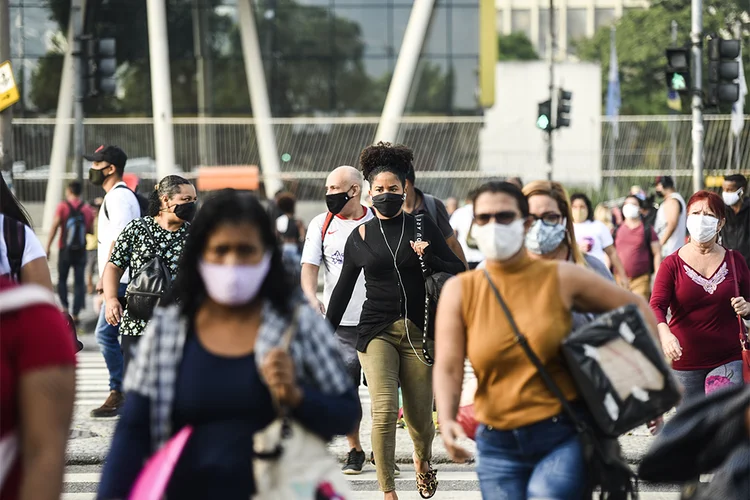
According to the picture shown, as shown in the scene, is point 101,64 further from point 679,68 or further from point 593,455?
point 593,455

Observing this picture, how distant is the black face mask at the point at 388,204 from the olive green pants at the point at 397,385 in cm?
63

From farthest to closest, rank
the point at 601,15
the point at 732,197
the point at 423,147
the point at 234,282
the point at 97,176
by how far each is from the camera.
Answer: the point at 601,15 < the point at 423,147 < the point at 732,197 < the point at 97,176 < the point at 234,282

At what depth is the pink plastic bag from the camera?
12.0 feet

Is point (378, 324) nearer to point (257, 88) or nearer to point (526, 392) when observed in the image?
point (526, 392)

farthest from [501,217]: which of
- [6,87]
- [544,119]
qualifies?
[544,119]

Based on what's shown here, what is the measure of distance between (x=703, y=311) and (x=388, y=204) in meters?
1.88

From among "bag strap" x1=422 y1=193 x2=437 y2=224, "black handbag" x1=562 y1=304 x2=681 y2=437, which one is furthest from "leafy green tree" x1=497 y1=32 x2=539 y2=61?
"black handbag" x1=562 y1=304 x2=681 y2=437

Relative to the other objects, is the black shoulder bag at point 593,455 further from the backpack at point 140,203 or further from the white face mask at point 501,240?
the backpack at point 140,203

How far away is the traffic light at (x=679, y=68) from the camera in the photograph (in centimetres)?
1862

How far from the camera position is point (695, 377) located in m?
7.55

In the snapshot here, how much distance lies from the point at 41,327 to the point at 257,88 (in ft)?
103

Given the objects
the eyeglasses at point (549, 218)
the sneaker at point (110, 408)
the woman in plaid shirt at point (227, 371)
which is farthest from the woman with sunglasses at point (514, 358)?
the sneaker at point (110, 408)

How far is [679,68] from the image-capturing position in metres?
18.8

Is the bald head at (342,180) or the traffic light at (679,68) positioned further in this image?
the traffic light at (679,68)
